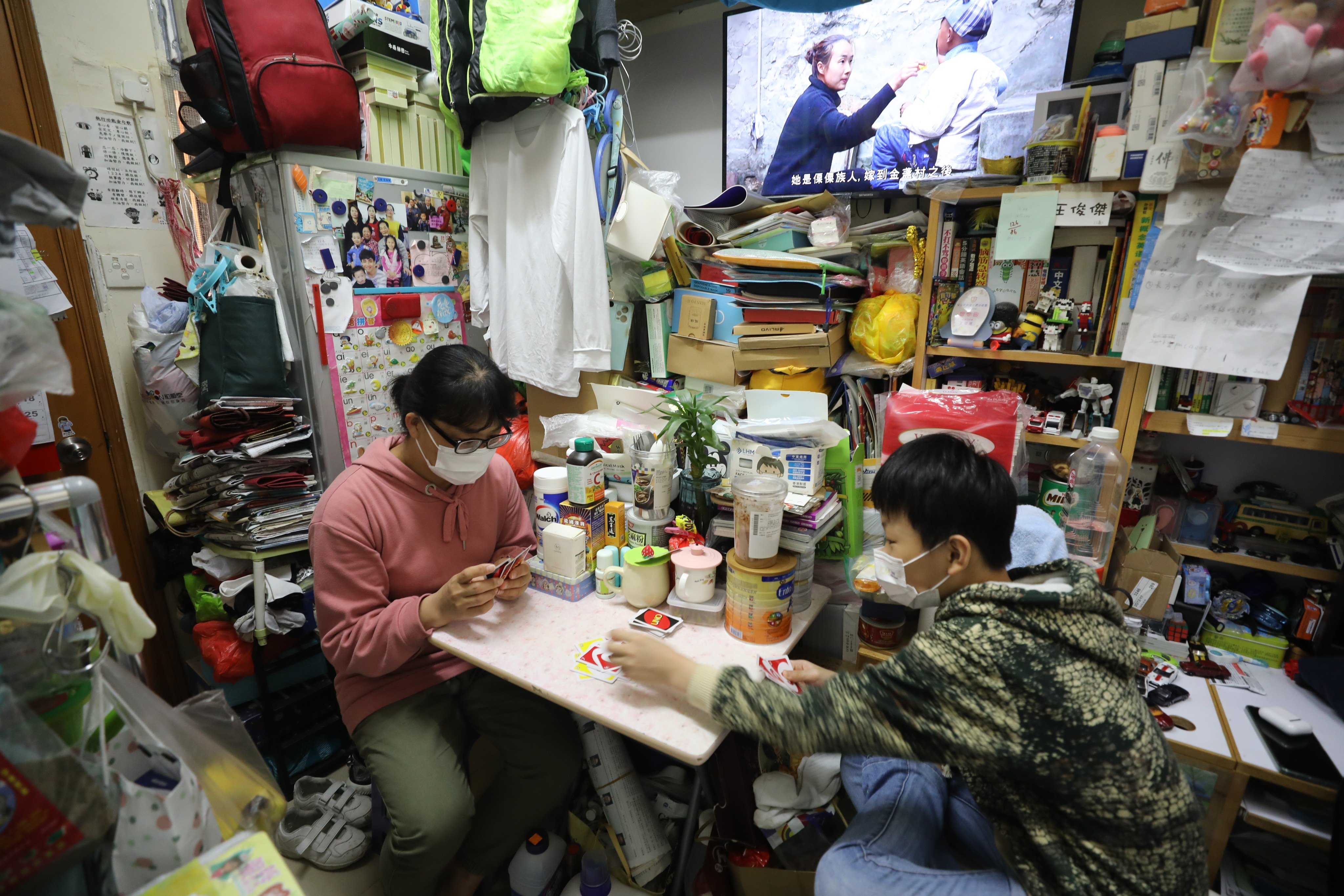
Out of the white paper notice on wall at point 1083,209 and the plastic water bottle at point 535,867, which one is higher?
the white paper notice on wall at point 1083,209

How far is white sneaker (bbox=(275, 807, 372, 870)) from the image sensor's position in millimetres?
1723

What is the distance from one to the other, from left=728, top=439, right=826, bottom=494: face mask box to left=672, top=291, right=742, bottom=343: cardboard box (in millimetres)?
625

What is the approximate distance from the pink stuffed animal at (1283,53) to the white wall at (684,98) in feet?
4.95

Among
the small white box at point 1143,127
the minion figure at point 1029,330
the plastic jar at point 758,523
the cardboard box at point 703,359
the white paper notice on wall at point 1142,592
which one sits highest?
the small white box at point 1143,127

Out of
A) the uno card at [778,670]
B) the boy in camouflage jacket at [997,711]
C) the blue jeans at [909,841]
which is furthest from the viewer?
the uno card at [778,670]

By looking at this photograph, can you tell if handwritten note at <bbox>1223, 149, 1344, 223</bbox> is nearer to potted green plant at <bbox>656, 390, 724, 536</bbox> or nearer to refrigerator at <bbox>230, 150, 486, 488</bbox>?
potted green plant at <bbox>656, 390, 724, 536</bbox>

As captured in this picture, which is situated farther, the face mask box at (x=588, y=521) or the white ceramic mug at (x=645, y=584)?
the face mask box at (x=588, y=521)

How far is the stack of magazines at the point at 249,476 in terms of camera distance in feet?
6.20

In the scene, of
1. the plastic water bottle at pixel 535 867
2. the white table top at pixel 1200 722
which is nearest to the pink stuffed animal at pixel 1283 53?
the white table top at pixel 1200 722

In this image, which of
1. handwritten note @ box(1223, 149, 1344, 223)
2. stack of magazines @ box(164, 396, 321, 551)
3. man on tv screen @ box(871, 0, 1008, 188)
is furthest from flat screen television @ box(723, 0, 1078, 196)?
stack of magazines @ box(164, 396, 321, 551)

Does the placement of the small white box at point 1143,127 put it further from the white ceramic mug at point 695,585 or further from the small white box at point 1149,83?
the white ceramic mug at point 695,585

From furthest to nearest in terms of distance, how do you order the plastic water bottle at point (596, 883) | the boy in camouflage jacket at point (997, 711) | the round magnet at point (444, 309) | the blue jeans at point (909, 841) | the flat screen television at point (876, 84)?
the round magnet at point (444, 309) < the flat screen television at point (876, 84) < the plastic water bottle at point (596, 883) < the blue jeans at point (909, 841) < the boy in camouflage jacket at point (997, 711)

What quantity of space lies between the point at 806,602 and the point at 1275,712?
114cm

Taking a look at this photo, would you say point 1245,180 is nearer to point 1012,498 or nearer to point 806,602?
point 1012,498
